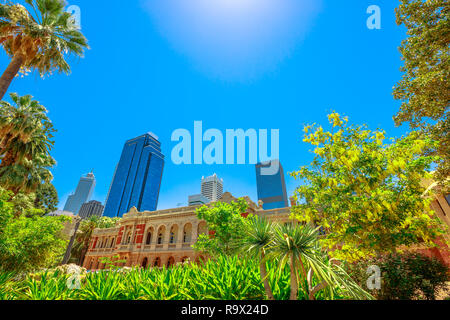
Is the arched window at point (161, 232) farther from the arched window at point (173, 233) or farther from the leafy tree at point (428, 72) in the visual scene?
the leafy tree at point (428, 72)

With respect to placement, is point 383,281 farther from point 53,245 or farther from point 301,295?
point 53,245

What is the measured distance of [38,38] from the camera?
12.5 metres

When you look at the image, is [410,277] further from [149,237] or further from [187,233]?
[149,237]

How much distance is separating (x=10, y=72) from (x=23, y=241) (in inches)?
432

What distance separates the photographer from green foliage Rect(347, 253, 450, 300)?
7.07 meters

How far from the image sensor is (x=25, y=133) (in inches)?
609

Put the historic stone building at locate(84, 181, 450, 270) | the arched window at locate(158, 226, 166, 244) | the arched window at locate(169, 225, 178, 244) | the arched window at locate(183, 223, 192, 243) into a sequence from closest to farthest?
the historic stone building at locate(84, 181, 450, 270)
the arched window at locate(183, 223, 192, 243)
the arched window at locate(169, 225, 178, 244)
the arched window at locate(158, 226, 166, 244)

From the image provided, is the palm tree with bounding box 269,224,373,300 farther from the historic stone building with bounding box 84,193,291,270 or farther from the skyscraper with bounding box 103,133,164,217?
the skyscraper with bounding box 103,133,164,217

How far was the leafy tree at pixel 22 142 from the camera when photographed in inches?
596

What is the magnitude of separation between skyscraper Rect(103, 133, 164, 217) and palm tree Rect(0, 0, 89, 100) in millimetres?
130519

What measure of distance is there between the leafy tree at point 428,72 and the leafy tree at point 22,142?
24271 mm

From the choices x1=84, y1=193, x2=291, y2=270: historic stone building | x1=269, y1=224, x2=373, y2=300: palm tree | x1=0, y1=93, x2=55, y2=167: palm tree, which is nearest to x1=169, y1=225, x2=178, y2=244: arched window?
x1=84, y1=193, x2=291, y2=270: historic stone building
